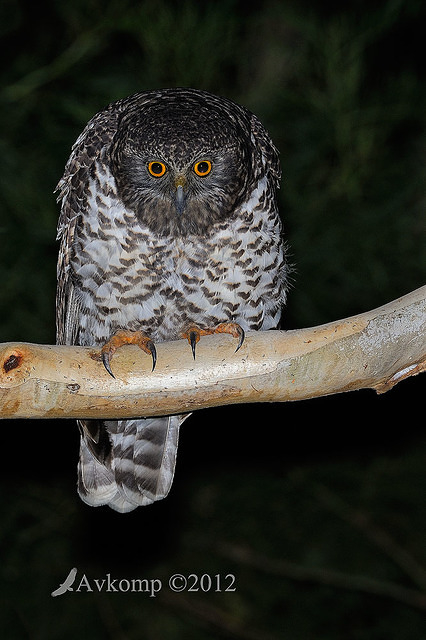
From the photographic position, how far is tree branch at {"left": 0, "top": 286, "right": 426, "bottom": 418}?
2.26m

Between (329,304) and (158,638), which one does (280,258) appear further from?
(158,638)

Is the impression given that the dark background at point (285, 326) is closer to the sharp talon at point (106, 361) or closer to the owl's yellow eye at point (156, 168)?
the owl's yellow eye at point (156, 168)

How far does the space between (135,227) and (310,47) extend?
7.73ft

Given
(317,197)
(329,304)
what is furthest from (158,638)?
(317,197)

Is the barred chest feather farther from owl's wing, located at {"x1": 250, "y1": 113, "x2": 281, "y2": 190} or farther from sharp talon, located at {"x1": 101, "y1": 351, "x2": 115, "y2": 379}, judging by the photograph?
sharp talon, located at {"x1": 101, "y1": 351, "x2": 115, "y2": 379}

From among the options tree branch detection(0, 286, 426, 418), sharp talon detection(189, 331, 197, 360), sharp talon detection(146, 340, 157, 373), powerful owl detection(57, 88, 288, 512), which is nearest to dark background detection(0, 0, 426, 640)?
powerful owl detection(57, 88, 288, 512)

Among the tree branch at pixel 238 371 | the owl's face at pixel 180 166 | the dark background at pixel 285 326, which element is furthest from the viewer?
the dark background at pixel 285 326

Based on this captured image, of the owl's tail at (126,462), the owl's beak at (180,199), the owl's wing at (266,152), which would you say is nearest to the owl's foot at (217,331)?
the owl's beak at (180,199)

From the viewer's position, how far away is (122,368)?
7.67 feet

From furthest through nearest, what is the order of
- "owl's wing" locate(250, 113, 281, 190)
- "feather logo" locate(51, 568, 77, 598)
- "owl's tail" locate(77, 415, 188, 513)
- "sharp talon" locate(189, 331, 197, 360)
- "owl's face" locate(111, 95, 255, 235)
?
"feather logo" locate(51, 568, 77, 598)
"owl's tail" locate(77, 415, 188, 513)
"owl's wing" locate(250, 113, 281, 190)
"owl's face" locate(111, 95, 255, 235)
"sharp talon" locate(189, 331, 197, 360)

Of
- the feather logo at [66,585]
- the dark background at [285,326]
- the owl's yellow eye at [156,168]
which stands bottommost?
the feather logo at [66,585]

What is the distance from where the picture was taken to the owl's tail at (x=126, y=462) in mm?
3125

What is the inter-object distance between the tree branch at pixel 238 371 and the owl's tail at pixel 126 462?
77 centimetres

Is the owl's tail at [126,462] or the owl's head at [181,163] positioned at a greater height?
the owl's head at [181,163]
